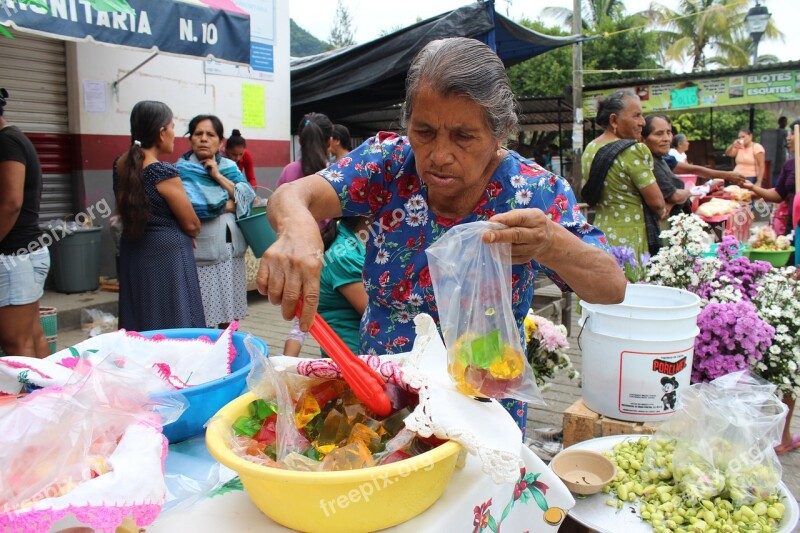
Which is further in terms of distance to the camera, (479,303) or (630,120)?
(630,120)

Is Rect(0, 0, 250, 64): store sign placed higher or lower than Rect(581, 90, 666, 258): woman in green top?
higher

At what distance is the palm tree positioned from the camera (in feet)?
91.6

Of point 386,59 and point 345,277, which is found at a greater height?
point 386,59

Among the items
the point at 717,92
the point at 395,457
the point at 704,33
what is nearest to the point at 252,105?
the point at 395,457

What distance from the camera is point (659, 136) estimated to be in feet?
15.3

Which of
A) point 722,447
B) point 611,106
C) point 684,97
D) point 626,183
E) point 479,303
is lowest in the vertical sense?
point 722,447

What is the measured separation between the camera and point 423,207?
1.57 metres

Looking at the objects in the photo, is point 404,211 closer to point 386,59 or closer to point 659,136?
point 659,136

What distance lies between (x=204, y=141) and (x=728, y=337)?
3688 mm

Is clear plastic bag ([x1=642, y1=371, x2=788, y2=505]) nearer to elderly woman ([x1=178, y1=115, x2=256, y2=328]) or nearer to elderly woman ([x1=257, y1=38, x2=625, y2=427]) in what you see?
elderly woman ([x1=257, y1=38, x2=625, y2=427])

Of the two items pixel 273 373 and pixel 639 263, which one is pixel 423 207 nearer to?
pixel 273 373

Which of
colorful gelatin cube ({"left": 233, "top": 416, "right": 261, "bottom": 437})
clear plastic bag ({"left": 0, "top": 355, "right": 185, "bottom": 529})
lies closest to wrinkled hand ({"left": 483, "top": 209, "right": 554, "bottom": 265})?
colorful gelatin cube ({"left": 233, "top": 416, "right": 261, "bottom": 437})

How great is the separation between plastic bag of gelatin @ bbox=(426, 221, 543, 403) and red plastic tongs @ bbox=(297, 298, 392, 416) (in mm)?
157

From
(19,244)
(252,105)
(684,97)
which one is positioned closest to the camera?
(19,244)
